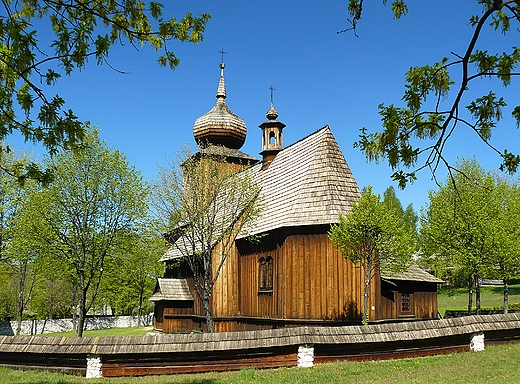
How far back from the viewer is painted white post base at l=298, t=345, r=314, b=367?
13.2 meters

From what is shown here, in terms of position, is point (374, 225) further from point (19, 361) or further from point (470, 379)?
point (19, 361)

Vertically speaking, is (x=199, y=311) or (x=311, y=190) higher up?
(x=311, y=190)

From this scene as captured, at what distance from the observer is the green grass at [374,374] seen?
11.1 m

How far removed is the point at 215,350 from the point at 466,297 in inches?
1667

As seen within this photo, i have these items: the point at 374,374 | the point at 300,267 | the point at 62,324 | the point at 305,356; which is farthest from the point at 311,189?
the point at 62,324

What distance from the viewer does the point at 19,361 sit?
14.4m

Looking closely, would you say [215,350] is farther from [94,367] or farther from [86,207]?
[86,207]

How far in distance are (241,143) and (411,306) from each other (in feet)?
61.8

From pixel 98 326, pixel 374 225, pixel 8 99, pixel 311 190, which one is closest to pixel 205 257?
pixel 311 190

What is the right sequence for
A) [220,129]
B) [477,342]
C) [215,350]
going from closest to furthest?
[215,350] → [477,342] → [220,129]

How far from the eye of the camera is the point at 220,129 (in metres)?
36.6

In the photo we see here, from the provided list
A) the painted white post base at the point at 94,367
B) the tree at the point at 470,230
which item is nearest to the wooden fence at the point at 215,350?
the painted white post base at the point at 94,367

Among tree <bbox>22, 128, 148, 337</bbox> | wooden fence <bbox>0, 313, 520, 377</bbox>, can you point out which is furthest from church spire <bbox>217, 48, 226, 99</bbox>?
wooden fence <bbox>0, 313, 520, 377</bbox>

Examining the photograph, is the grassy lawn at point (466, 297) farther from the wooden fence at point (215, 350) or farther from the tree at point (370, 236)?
the wooden fence at point (215, 350)
